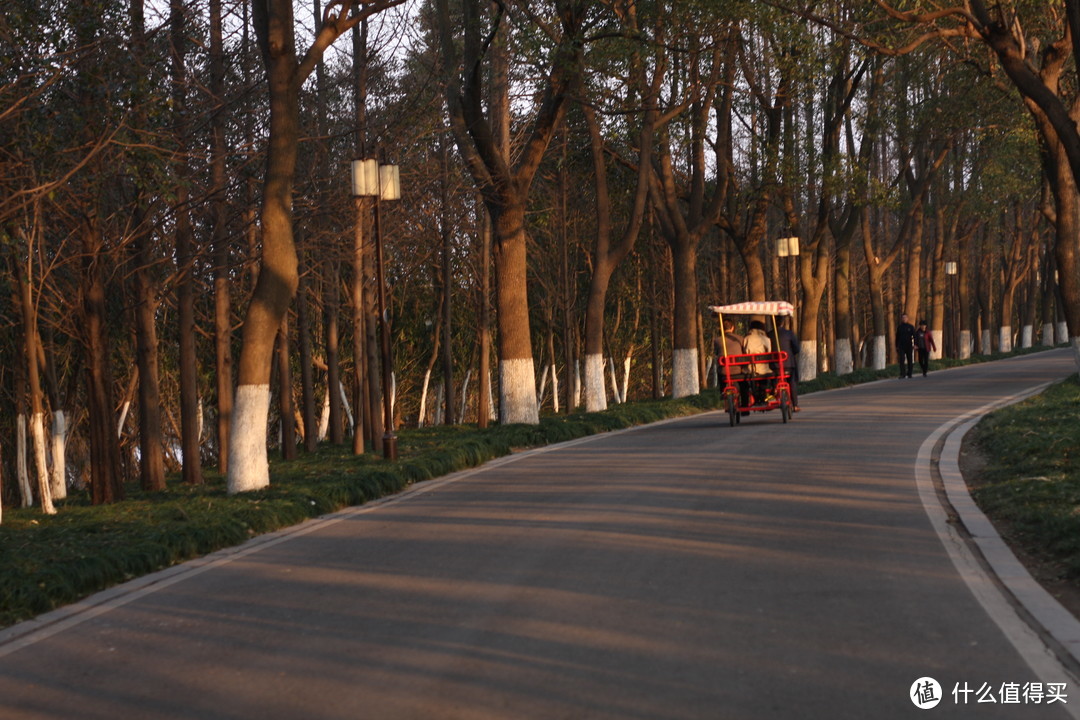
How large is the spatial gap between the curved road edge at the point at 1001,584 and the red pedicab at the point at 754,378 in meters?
7.54

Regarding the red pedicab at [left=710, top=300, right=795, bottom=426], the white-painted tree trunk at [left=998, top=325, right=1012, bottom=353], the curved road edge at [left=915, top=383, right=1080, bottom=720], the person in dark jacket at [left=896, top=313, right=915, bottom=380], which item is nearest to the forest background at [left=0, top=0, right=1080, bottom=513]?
the person in dark jacket at [left=896, top=313, right=915, bottom=380]

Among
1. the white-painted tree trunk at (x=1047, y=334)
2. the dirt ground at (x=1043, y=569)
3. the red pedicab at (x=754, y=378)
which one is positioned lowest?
the dirt ground at (x=1043, y=569)

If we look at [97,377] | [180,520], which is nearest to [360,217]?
[97,377]

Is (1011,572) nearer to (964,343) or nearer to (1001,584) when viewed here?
(1001,584)

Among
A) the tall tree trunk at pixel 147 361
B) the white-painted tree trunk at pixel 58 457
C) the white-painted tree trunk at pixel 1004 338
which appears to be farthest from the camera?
the white-painted tree trunk at pixel 1004 338

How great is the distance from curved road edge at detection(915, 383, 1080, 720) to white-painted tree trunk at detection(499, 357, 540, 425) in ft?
36.2

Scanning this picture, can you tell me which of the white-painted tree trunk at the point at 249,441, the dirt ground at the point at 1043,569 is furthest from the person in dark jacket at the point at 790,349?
the dirt ground at the point at 1043,569

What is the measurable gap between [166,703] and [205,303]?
87.8 feet

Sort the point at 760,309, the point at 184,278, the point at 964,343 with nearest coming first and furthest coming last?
1. the point at 184,278
2. the point at 760,309
3. the point at 964,343

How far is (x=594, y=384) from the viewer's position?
2975 cm

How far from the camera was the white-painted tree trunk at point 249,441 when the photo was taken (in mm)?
15664

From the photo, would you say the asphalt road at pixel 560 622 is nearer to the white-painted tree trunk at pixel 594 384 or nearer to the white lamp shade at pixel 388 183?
the white lamp shade at pixel 388 183

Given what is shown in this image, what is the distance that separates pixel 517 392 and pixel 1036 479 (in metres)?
13.5

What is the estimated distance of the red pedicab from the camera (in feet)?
73.8
